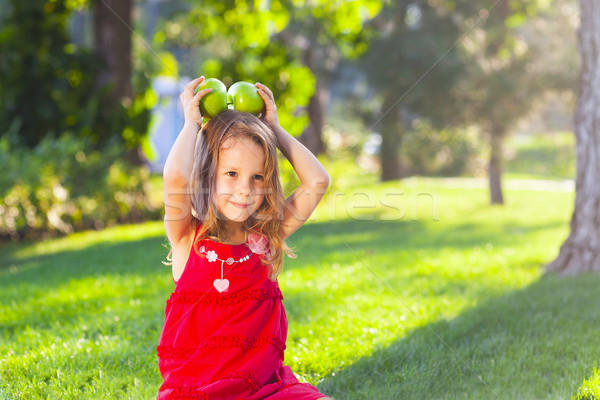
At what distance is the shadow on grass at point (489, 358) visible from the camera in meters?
3.03

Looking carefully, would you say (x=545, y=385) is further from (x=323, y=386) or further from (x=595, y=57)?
(x=595, y=57)

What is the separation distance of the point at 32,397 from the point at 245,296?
50.1 inches

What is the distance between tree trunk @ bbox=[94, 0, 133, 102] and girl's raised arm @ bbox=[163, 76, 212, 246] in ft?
28.7

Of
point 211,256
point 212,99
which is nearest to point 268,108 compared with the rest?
point 212,99

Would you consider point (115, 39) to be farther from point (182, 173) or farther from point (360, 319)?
point (182, 173)

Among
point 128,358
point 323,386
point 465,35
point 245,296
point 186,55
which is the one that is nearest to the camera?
point 245,296

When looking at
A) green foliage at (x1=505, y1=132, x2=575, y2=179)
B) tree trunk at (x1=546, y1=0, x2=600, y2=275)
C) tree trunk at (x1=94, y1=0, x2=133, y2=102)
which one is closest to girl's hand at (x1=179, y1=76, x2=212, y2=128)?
tree trunk at (x1=546, y1=0, x2=600, y2=275)

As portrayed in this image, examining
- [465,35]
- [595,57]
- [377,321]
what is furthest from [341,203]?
[377,321]

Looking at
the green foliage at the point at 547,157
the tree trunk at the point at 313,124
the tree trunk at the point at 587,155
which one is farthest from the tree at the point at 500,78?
the green foliage at the point at 547,157

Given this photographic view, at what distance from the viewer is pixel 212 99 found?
2582 millimetres

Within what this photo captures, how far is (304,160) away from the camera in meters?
2.61

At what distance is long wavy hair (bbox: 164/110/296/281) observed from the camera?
2482mm

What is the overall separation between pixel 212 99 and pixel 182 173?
404 millimetres

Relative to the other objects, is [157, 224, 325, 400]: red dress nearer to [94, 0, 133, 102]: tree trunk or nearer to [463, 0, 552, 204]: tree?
[94, 0, 133, 102]: tree trunk
